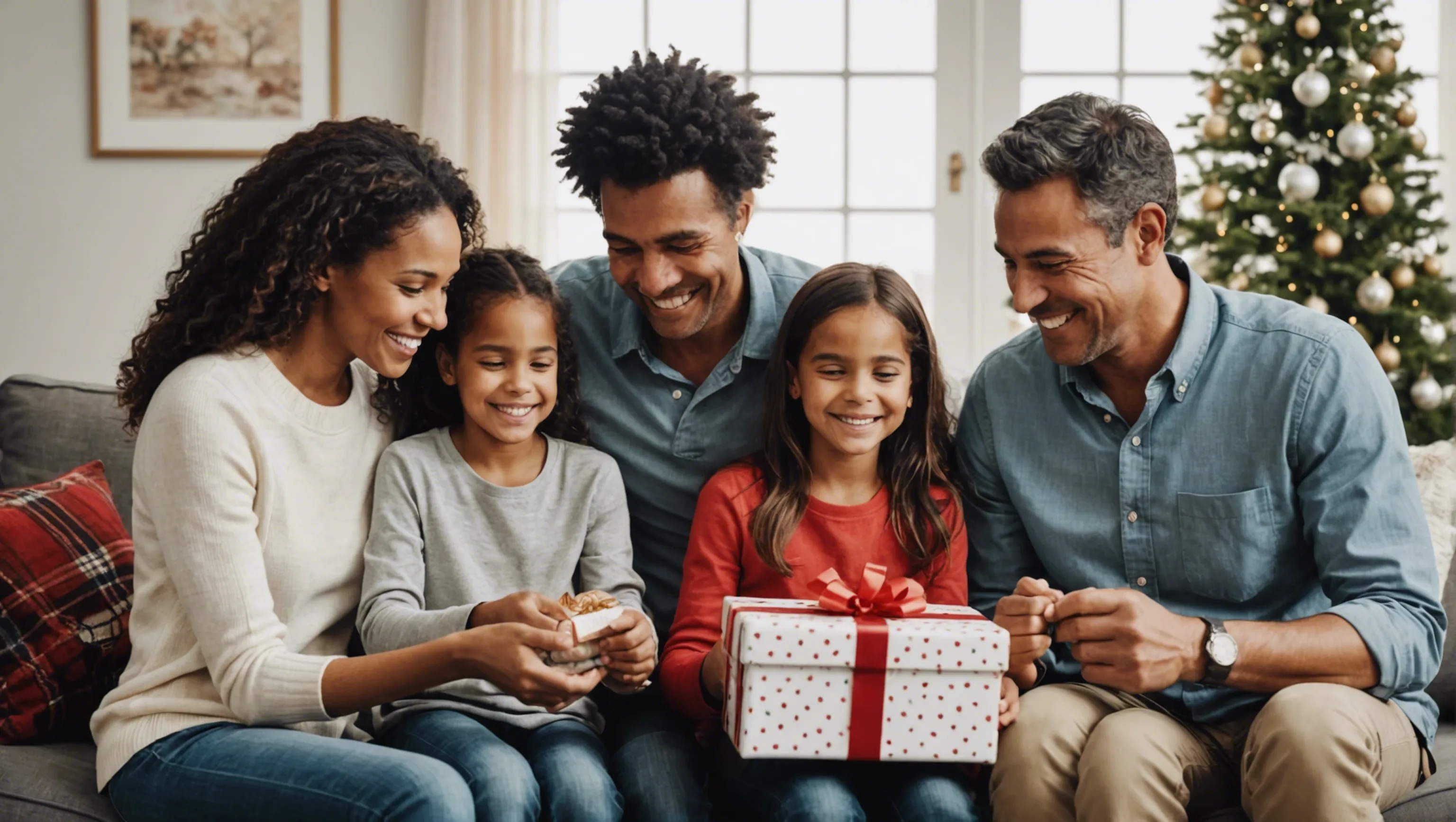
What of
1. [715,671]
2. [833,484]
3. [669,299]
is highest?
[669,299]

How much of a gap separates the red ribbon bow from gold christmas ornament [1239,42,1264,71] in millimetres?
2922

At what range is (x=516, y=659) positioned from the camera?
1611 mm

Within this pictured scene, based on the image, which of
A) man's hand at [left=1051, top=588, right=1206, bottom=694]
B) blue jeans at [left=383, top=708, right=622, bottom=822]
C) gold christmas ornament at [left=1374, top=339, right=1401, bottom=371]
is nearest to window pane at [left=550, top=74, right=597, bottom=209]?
gold christmas ornament at [left=1374, top=339, right=1401, bottom=371]

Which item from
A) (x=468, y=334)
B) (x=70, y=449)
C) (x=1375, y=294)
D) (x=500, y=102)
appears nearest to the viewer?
(x=468, y=334)

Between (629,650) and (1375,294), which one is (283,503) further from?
(1375,294)

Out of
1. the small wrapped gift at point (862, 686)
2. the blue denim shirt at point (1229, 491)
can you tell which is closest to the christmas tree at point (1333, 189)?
the blue denim shirt at point (1229, 491)

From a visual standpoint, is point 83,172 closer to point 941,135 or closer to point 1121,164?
point 941,135

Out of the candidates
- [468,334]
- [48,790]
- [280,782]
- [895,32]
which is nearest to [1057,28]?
[895,32]

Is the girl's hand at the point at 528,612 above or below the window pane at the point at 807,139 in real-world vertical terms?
below

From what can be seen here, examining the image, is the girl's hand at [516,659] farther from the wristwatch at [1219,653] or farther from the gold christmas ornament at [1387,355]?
the gold christmas ornament at [1387,355]

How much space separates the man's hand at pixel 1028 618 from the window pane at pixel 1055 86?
2.88m

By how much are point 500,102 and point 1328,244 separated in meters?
2.67

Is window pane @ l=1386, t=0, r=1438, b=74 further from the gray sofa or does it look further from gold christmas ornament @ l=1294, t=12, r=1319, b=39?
the gray sofa

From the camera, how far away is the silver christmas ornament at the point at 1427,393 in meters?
3.88
